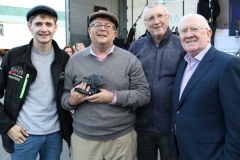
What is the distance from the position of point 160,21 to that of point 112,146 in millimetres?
1052

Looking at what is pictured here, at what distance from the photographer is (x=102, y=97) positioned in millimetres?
1637

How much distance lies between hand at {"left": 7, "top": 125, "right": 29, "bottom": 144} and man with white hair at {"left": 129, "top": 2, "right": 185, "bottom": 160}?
0.89 meters

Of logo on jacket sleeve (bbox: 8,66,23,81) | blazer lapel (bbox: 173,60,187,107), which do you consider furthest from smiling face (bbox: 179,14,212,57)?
logo on jacket sleeve (bbox: 8,66,23,81)

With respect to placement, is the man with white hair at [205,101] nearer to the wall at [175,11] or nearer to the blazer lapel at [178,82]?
the blazer lapel at [178,82]

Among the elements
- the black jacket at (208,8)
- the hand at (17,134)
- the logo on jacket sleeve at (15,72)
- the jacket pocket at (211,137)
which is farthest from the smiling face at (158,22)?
the black jacket at (208,8)

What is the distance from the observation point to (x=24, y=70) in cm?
177

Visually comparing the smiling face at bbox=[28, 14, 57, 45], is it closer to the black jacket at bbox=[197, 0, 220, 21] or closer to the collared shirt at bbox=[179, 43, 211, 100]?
the collared shirt at bbox=[179, 43, 211, 100]

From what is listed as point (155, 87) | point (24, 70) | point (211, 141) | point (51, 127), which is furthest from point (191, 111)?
point (24, 70)

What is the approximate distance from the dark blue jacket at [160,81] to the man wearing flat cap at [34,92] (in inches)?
26.3

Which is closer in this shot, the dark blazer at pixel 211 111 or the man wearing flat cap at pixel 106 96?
the dark blazer at pixel 211 111

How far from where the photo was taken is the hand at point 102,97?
1628 millimetres

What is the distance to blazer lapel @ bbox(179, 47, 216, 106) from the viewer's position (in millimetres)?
1527

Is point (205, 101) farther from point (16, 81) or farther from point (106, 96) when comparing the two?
point (16, 81)

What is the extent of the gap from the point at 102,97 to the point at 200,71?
0.65 metres
